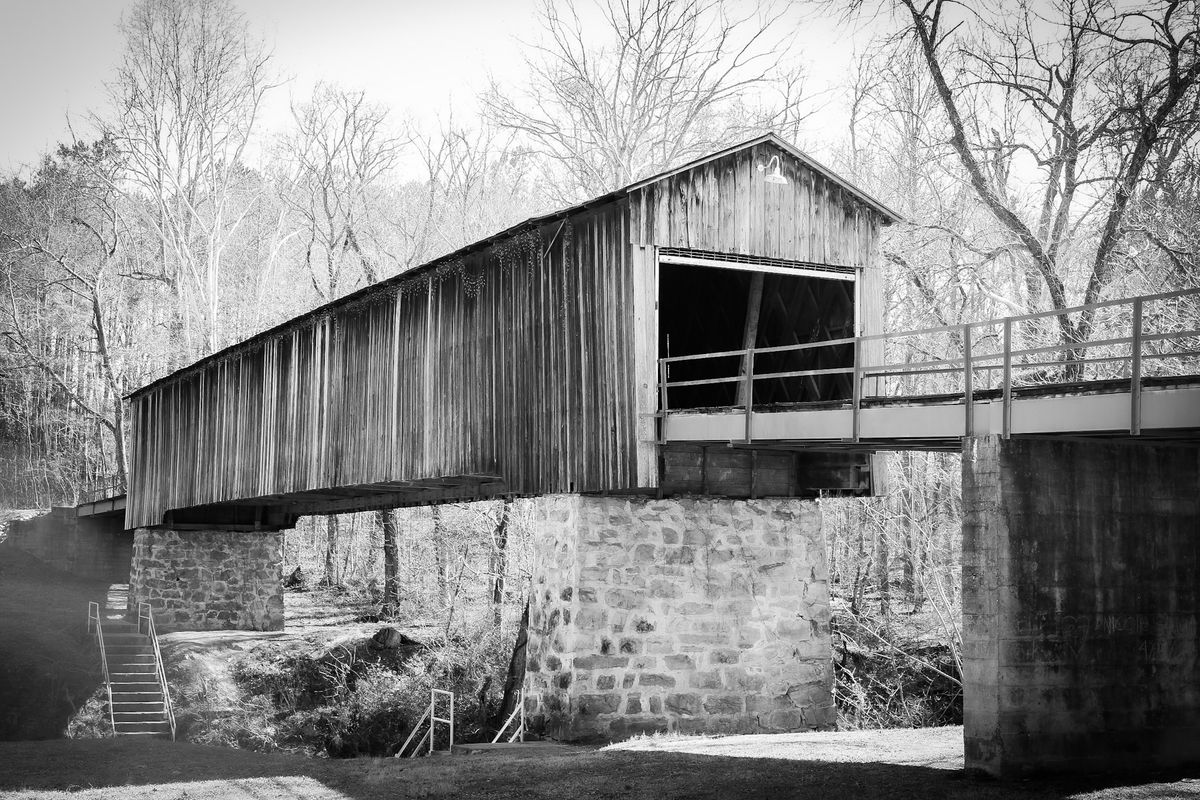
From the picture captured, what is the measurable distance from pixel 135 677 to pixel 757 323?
15051 millimetres

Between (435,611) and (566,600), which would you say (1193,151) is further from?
(435,611)

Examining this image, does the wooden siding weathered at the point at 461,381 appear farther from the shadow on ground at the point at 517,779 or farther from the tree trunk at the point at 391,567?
the tree trunk at the point at 391,567

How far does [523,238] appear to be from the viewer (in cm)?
1542

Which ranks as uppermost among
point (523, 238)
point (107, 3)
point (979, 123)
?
point (107, 3)

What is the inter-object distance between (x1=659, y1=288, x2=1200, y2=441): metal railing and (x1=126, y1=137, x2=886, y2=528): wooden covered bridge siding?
35.1 inches

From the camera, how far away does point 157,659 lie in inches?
885

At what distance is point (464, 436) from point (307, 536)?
92.1ft

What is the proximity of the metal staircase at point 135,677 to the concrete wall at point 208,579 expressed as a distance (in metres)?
0.60

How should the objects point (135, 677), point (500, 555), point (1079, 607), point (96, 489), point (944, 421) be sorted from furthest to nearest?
point (96, 489)
point (500, 555)
point (135, 677)
point (944, 421)
point (1079, 607)

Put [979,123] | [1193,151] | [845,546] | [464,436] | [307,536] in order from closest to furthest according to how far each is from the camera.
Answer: [464,436] < [1193,151] < [979,123] < [845,546] < [307,536]

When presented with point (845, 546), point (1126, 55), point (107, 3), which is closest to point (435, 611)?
point (845, 546)

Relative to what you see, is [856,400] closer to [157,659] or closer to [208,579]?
[157,659]

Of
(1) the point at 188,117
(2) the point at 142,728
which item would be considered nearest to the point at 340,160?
(1) the point at 188,117

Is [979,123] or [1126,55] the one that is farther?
[979,123]
